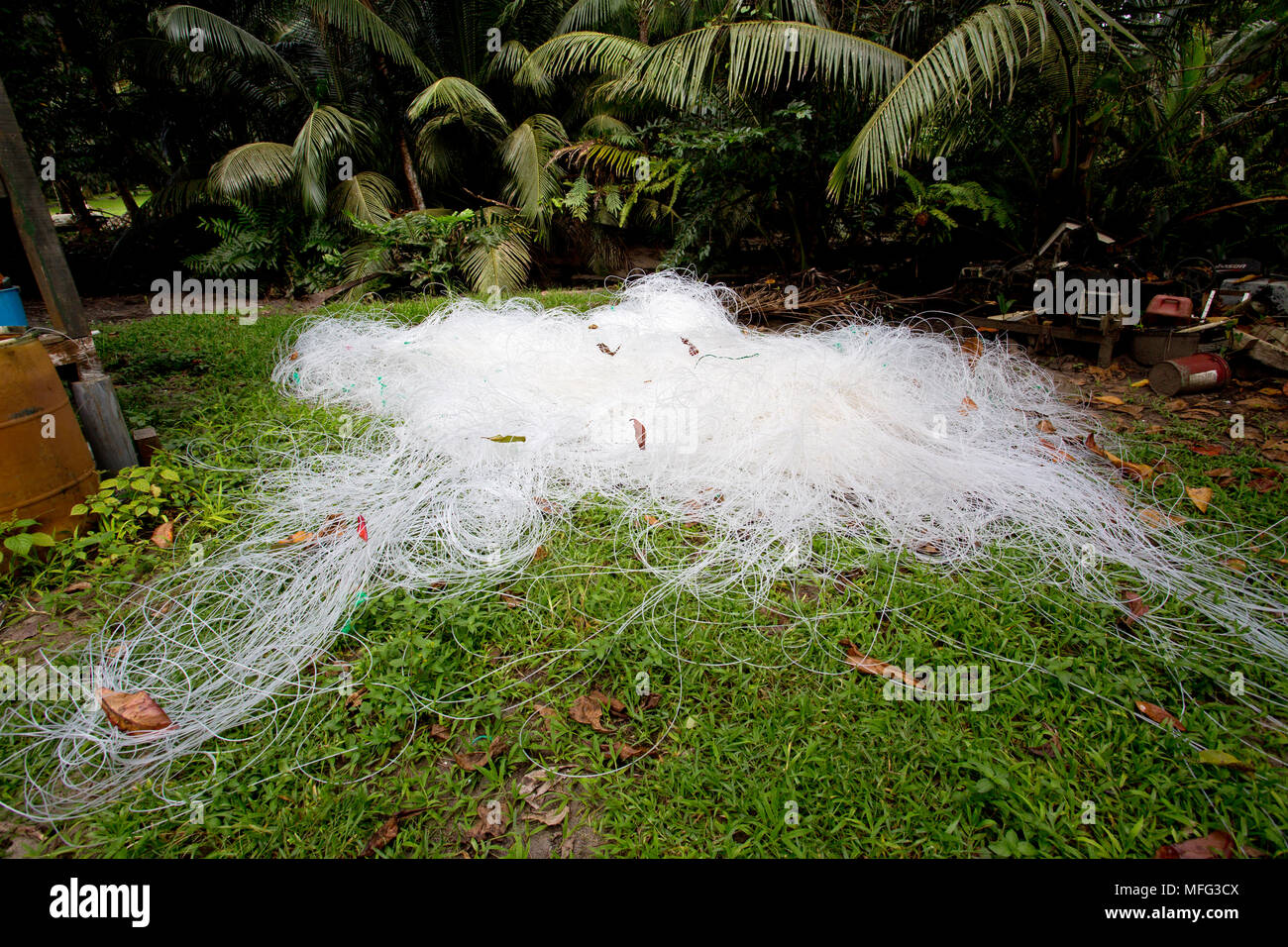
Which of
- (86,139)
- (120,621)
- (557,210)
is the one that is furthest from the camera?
(86,139)

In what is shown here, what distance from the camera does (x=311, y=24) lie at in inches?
410

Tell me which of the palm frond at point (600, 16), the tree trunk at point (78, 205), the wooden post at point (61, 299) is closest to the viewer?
the wooden post at point (61, 299)

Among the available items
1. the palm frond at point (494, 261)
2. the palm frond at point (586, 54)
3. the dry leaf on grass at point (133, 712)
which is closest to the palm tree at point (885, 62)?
the palm frond at point (586, 54)

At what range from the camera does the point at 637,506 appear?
3.17 m

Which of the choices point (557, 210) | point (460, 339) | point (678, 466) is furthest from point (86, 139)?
point (678, 466)

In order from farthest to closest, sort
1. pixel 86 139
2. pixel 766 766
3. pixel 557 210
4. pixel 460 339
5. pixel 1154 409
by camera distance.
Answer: pixel 86 139, pixel 557 210, pixel 460 339, pixel 1154 409, pixel 766 766

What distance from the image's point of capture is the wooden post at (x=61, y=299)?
118 inches

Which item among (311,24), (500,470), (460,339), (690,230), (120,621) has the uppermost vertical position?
(311,24)

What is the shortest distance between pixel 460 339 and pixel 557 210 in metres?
4.96

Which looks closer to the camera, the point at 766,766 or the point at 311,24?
the point at 766,766

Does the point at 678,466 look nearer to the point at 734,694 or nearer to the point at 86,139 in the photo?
the point at 734,694

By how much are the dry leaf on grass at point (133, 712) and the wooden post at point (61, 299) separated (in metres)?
1.68

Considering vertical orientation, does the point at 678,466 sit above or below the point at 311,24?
below

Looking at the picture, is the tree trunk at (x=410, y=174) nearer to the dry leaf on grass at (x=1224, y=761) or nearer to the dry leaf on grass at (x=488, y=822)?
A: the dry leaf on grass at (x=488, y=822)
